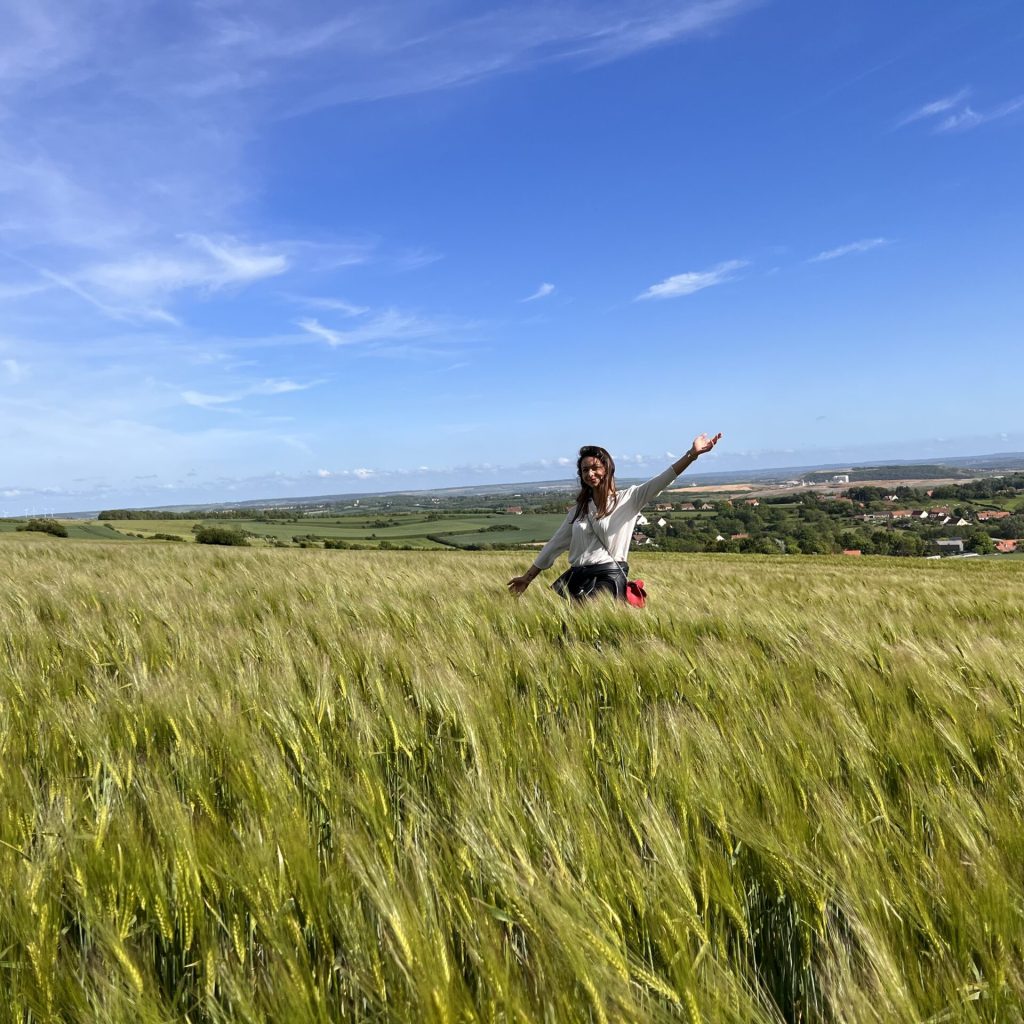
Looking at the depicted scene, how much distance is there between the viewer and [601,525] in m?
4.83

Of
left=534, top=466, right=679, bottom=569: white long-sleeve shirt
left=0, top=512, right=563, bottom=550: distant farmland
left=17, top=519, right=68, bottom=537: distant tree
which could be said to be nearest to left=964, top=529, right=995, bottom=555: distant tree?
left=0, top=512, right=563, bottom=550: distant farmland

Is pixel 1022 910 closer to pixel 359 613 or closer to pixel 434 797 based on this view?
pixel 434 797

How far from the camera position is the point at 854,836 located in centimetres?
107

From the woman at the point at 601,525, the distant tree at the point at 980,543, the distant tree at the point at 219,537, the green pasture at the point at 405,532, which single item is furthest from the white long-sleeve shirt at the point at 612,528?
the distant tree at the point at 219,537

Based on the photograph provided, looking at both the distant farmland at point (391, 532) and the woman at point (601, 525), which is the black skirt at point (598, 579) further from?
the distant farmland at point (391, 532)

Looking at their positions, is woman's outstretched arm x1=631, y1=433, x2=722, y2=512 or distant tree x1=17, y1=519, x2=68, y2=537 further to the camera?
distant tree x1=17, y1=519, x2=68, y2=537

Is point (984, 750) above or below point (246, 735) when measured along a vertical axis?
below

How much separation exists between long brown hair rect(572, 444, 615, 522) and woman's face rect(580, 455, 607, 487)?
13mm

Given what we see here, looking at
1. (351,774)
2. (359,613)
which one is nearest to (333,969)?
(351,774)

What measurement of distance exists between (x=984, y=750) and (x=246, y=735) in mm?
1873

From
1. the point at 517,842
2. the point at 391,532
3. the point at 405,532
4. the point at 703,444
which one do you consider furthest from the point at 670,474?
the point at 391,532

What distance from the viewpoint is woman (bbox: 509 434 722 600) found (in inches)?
188

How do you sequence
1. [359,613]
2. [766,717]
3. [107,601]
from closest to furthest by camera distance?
[766,717] < [359,613] < [107,601]

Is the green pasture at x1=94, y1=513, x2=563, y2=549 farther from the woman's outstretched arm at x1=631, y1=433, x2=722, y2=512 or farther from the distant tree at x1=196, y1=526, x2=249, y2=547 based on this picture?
the woman's outstretched arm at x1=631, y1=433, x2=722, y2=512
